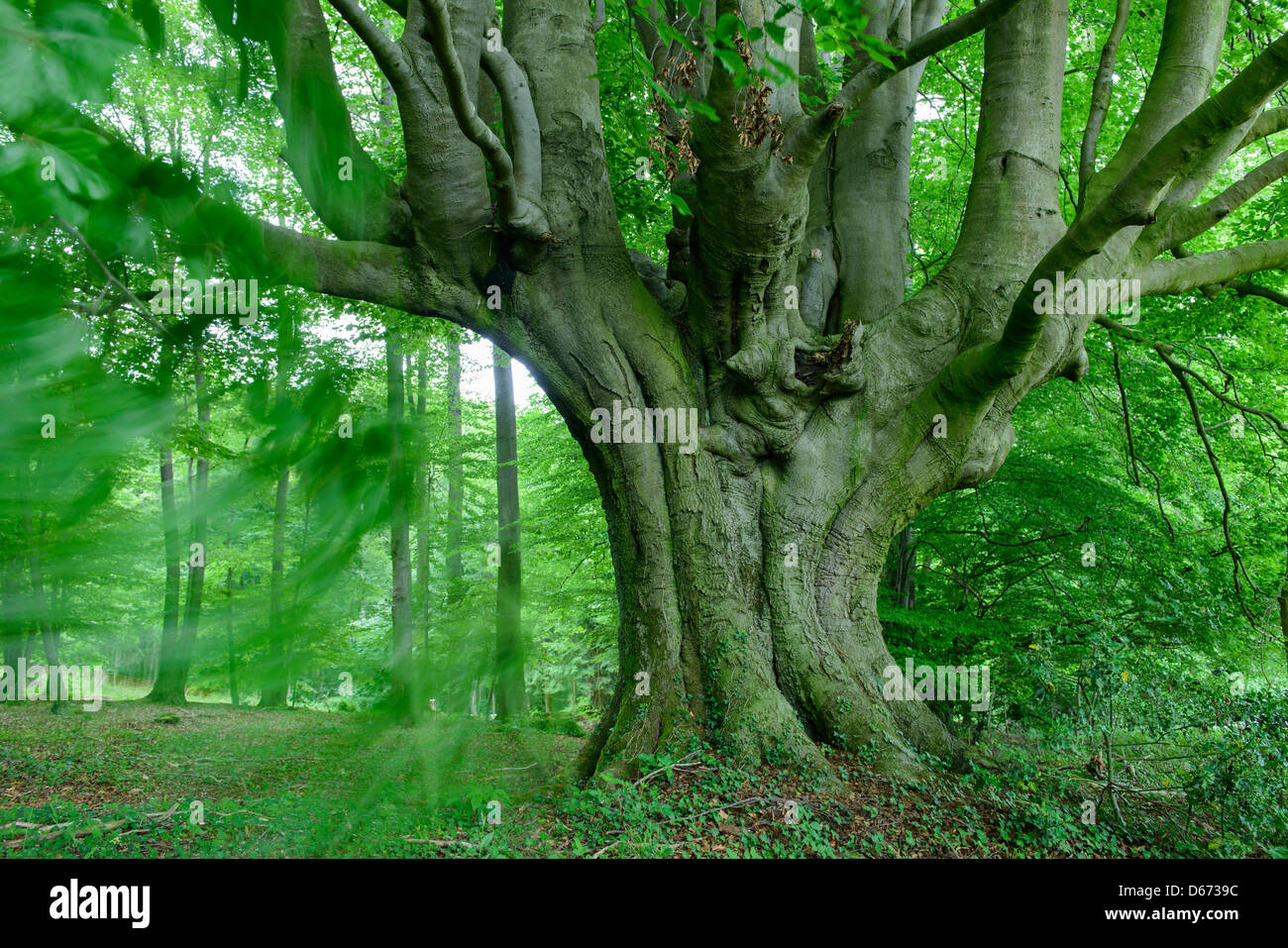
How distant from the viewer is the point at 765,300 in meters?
4.92

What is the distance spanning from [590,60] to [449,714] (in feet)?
16.4

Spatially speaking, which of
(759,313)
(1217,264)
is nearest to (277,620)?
(759,313)

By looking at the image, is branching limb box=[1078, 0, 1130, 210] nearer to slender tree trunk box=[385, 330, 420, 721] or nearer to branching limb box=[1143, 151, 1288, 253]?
branching limb box=[1143, 151, 1288, 253]

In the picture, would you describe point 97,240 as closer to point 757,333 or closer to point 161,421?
point 161,421

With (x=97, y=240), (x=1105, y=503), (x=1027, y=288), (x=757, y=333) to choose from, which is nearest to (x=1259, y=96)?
(x=1027, y=288)

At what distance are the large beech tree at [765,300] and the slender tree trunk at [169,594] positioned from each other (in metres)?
3.20

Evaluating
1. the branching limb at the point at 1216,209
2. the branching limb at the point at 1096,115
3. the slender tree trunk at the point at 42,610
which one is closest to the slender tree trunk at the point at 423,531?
the slender tree trunk at the point at 42,610

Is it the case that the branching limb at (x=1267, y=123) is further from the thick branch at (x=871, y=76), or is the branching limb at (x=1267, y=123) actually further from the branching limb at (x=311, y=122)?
the branching limb at (x=311, y=122)

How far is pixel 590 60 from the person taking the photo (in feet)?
16.0

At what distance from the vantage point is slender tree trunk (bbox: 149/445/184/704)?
21.6 inches

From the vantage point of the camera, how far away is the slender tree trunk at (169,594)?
0.55 meters

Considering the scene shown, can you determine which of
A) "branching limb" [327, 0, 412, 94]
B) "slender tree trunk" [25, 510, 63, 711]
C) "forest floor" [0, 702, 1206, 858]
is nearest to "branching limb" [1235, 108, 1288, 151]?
"forest floor" [0, 702, 1206, 858]

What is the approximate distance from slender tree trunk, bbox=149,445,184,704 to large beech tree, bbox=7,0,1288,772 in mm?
3204

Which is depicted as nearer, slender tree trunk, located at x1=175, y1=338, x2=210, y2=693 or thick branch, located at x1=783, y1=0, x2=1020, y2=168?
slender tree trunk, located at x1=175, y1=338, x2=210, y2=693
